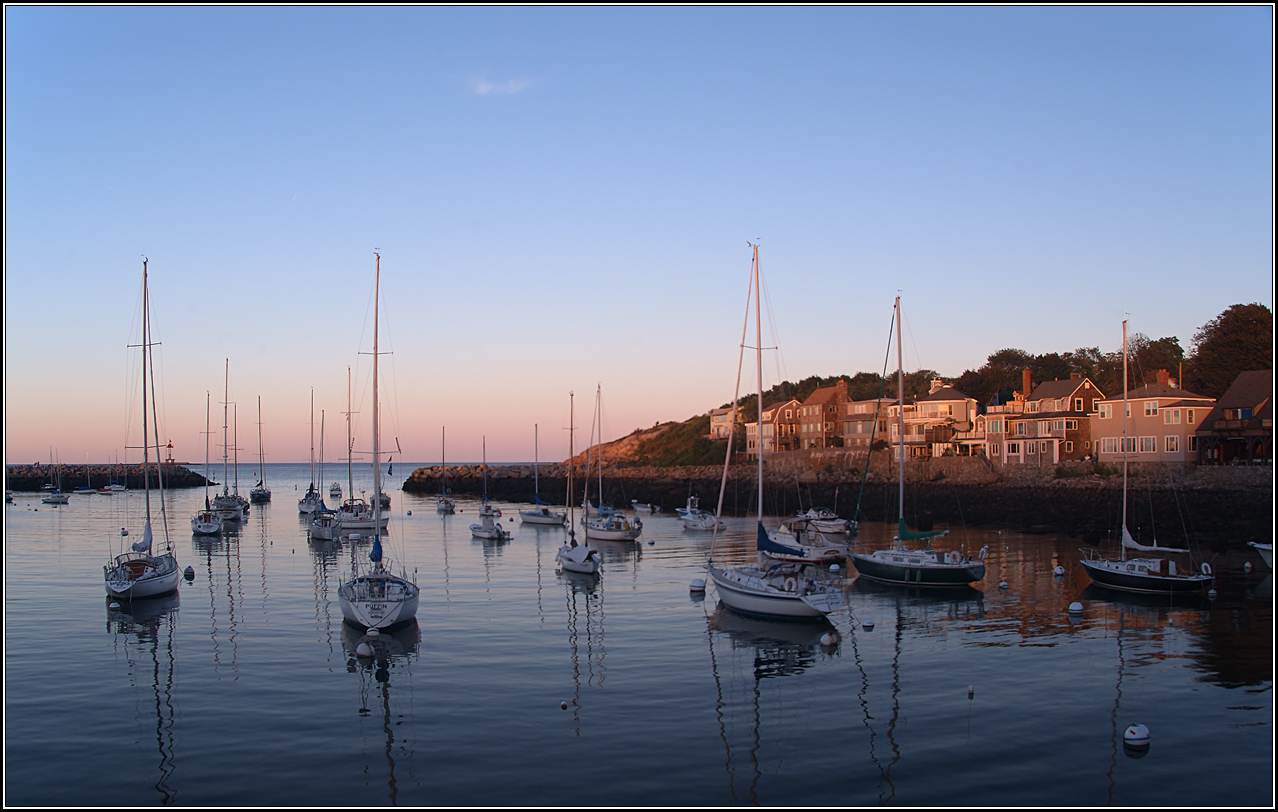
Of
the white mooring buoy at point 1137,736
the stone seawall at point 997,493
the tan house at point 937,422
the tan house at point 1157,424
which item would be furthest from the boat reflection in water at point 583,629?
the tan house at point 937,422

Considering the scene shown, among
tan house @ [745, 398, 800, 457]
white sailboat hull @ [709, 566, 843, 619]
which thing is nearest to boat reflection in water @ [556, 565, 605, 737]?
white sailboat hull @ [709, 566, 843, 619]

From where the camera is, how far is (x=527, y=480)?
467ft

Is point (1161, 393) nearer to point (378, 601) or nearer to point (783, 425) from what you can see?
point (783, 425)

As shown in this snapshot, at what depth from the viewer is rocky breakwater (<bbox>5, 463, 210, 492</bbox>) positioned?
15638 centimetres

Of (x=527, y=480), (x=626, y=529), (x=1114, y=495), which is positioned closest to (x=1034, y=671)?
(x=626, y=529)

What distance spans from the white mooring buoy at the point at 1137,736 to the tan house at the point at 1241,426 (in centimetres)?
6747

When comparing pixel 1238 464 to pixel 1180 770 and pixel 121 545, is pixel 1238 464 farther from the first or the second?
pixel 121 545

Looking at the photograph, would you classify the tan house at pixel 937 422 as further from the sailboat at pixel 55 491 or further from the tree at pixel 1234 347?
the sailboat at pixel 55 491

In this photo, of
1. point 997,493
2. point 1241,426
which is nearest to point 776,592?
point 997,493

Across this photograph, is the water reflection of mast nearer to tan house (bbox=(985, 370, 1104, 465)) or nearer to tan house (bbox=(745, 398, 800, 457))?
tan house (bbox=(985, 370, 1104, 465))

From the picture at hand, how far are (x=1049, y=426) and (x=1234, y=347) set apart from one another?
951 inches

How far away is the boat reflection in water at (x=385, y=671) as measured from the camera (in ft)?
67.9

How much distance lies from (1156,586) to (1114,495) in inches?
1442

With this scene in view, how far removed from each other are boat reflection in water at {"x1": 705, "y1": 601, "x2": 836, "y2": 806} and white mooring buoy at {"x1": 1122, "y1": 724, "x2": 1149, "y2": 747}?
7.21 m
